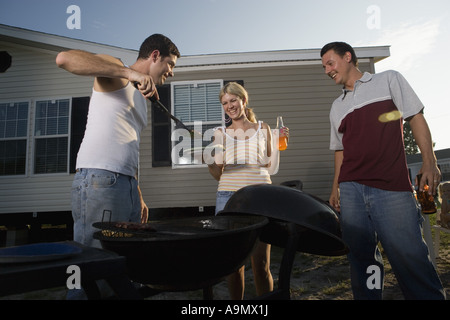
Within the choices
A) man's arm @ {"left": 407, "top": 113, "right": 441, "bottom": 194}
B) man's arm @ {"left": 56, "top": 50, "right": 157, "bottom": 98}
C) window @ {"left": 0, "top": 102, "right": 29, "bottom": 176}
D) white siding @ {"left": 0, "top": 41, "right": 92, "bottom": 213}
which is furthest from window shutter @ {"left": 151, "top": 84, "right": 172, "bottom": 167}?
man's arm @ {"left": 407, "top": 113, "right": 441, "bottom": 194}

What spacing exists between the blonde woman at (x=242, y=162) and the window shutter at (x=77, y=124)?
6.57 m

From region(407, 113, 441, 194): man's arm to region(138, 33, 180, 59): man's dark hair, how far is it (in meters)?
1.84

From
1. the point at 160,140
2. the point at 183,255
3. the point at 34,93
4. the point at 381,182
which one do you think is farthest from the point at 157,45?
the point at 34,93

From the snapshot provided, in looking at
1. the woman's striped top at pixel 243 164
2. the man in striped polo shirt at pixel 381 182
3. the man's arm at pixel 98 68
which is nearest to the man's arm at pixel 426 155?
the man in striped polo shirt at pixel 381 182

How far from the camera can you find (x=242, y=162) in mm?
2686

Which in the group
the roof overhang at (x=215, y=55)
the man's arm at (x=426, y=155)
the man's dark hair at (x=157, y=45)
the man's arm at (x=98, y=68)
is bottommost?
the man's arm at (x=426, y=155)

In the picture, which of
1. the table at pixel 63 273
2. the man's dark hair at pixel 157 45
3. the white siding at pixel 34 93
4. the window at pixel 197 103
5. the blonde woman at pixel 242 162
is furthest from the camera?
the window at pixel 197 103

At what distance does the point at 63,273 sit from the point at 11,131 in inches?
391

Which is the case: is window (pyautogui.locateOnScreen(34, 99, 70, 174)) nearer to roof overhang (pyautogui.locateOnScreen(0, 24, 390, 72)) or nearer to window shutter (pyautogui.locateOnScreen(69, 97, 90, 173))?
window shutter (pyautogui.locateOnScreen(69, 97, 90, 173))

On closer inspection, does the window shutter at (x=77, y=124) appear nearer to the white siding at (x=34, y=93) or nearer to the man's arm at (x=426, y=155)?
the white siding at (x=34, y=93)

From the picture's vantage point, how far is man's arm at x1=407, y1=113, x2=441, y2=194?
6.30 feet

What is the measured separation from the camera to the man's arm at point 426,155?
1.92m

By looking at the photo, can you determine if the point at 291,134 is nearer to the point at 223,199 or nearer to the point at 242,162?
the point at 242,162
